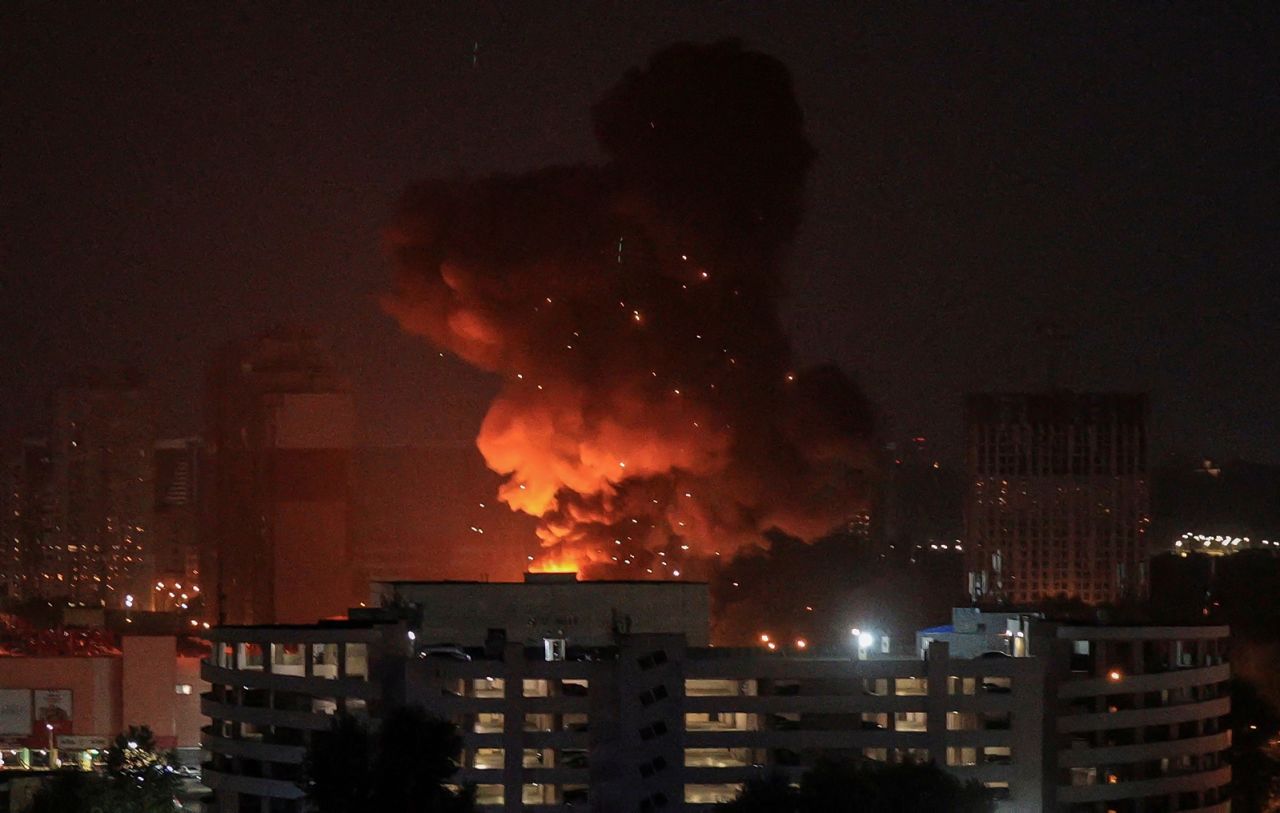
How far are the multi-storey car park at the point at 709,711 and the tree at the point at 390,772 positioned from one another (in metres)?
3.66

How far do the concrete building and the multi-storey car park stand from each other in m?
29.3

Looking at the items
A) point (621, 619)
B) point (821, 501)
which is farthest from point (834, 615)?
point (621, 619)

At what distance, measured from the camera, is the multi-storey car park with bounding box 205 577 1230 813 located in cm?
3859

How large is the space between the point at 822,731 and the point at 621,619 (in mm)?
6686

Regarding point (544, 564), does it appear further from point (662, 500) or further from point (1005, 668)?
point (1005, 668)

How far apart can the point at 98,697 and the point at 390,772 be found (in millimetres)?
39083

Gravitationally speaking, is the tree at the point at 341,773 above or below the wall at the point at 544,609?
below

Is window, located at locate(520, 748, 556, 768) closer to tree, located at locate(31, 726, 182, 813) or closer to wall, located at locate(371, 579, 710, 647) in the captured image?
wall, located at locate(371, 579, 710, 647)

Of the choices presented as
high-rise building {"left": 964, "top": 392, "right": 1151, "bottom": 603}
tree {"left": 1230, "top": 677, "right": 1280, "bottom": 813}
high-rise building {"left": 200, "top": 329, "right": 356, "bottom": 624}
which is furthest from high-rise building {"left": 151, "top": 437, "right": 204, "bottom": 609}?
tree {"left": 1230, "top": 677, "right": 1280, "bottom": 813}

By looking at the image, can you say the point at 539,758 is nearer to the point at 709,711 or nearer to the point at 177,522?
the point at 709,711

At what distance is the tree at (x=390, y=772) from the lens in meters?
33.5

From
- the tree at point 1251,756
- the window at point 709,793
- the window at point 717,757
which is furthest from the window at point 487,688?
the tree at point 1251,756

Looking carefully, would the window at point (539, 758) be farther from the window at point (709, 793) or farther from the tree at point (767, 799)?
the tree at point (767, 799)

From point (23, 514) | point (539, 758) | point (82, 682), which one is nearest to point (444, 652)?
point (539, 758)
